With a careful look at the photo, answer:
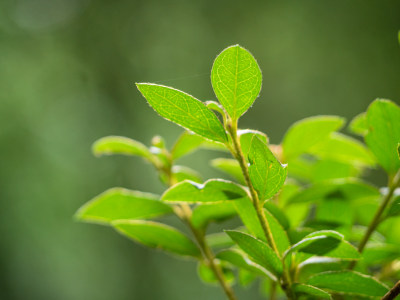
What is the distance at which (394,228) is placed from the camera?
50 centimetres

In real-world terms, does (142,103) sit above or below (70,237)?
above

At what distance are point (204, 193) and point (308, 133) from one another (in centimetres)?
19

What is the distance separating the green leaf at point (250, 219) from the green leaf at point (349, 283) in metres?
0.06

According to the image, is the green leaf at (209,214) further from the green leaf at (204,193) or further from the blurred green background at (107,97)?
the blurred green background at (107,97)

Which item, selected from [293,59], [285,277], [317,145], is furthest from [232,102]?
[293,59]

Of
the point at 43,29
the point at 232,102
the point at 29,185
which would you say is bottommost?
the point at 29,185

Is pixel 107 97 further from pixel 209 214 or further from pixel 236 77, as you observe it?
pixel 236 77

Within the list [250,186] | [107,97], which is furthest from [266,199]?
[107,97]

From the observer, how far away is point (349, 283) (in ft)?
1.04

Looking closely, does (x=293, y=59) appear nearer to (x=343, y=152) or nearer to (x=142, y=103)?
(x=142, y=103)

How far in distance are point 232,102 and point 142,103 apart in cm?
265

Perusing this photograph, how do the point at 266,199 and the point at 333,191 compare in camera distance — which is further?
the point at 333,191

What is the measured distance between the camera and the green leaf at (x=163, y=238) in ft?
1.42

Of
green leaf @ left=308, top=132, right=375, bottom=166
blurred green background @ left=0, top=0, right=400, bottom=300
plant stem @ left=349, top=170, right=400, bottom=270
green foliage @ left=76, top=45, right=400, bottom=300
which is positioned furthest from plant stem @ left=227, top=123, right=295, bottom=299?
blurred green background @ left=0, top=0, right=400, bottom=300
